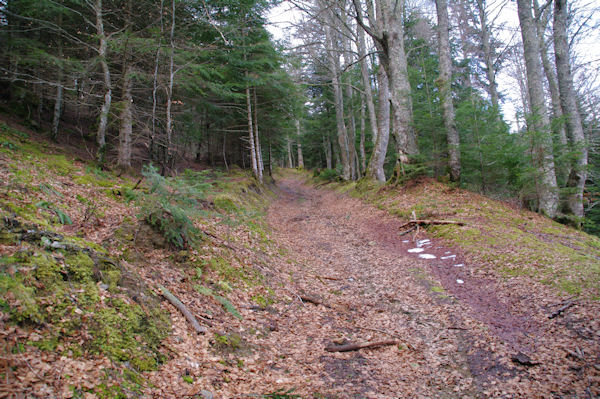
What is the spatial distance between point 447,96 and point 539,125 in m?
3.21

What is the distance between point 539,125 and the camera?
8.51 meters

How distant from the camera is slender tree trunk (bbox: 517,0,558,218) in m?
8.02

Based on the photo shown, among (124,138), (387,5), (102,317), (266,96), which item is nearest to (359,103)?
(266,96)

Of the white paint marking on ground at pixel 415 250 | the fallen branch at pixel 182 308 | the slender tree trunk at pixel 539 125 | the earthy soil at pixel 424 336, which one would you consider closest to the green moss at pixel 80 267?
the fallen branch at pixel 182 308

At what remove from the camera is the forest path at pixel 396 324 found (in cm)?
314

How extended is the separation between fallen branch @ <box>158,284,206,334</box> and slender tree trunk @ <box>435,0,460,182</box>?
1046 centimetres

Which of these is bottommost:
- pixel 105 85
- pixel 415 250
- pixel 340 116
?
pixel 415 250

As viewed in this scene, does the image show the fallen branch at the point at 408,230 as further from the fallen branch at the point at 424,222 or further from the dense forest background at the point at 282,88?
the dense forest background at the point at 282,88

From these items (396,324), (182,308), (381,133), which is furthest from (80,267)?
(381,133)

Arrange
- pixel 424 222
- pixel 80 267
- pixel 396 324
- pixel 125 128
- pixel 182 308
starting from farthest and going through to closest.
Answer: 1. pixel 125 128
2. pixel 424 222
3. pixel 396 324
4. pixel 182 308
5. pixel 80 267

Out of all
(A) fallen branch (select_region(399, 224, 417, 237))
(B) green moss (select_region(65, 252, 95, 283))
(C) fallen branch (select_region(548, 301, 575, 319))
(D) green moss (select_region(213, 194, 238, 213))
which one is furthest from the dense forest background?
(C) fallen branch (select_region(548, 301, 575, 319))

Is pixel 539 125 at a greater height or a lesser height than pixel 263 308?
greater

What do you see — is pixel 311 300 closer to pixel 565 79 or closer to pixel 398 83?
pixel 398 83

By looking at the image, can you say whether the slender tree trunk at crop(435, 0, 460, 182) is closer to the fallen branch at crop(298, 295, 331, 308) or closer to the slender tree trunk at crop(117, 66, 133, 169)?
the fallen branch at crop(298, 295, 331, 308)
